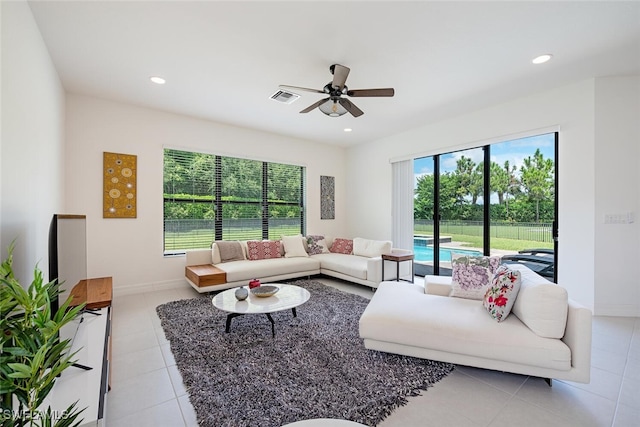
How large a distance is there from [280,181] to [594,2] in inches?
184

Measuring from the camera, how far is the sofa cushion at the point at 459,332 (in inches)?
70.6

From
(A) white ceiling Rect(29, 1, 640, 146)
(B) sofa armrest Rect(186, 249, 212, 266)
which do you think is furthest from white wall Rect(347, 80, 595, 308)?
(B) sofa armrest Rect(186, 249, 212, 266)

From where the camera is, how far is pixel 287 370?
209cm

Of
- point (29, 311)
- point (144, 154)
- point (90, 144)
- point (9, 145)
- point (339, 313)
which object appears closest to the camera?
point (29, 311)

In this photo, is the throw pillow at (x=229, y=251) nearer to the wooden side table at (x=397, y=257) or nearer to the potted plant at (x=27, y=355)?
the wooden side table at (x=397, y=257)

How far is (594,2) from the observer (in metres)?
2.04

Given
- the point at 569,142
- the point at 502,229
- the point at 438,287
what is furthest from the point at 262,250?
the point at 569,142

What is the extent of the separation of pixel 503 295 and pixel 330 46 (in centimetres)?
254

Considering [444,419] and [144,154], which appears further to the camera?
[144,154]

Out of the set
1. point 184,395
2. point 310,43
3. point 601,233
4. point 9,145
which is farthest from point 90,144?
point 601,233

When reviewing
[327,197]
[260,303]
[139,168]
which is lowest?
[260,303]

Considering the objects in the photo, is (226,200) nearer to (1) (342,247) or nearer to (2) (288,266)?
(2) (288,266)

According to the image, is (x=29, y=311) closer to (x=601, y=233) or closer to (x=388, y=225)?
(x=601, y=233)

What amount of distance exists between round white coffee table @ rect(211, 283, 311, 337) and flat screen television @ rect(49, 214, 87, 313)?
3.73 ft
